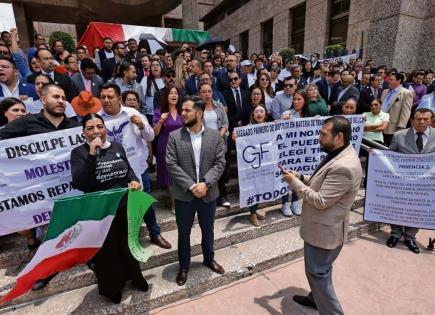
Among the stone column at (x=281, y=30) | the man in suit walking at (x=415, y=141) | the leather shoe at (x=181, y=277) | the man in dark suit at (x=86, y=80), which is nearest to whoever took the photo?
the leather shoe at (x=181, y=277)

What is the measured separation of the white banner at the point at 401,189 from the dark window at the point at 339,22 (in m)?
14.7

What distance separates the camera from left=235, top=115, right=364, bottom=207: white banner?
3986 millimetres

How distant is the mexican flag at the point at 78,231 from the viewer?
2.21 metres

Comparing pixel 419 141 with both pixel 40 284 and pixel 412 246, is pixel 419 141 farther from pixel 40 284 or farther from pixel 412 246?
pixel 40 284

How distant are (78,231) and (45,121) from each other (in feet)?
4.52

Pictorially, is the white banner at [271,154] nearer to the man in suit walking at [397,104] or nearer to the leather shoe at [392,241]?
the leather shoe at [392,241]

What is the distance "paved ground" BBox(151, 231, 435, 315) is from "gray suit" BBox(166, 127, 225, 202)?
1172 mm

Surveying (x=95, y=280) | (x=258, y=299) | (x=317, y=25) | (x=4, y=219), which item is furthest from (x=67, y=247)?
(x=317, y=25)

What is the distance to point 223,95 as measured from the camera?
4918 mm

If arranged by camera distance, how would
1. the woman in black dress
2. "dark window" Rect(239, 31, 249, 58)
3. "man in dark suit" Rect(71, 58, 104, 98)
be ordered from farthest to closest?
"dark window" Rect(239, 31, 249, 58) → "man in dark suit" Rect(71, 58, 104, 98) → the woman in black dress

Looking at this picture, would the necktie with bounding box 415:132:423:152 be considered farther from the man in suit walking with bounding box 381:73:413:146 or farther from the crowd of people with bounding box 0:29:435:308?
the man in suit walking with bounding box 381:73:413:146

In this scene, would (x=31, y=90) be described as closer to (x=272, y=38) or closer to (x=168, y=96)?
(x=168, y=96)

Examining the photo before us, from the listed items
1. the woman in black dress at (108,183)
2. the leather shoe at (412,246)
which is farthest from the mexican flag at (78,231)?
the leather shoe at (412,246)

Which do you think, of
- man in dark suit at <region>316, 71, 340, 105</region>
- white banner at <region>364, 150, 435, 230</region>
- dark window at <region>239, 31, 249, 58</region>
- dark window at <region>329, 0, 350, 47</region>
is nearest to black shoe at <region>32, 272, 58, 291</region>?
white banner at <region>364, 150, 435, 230</region>
